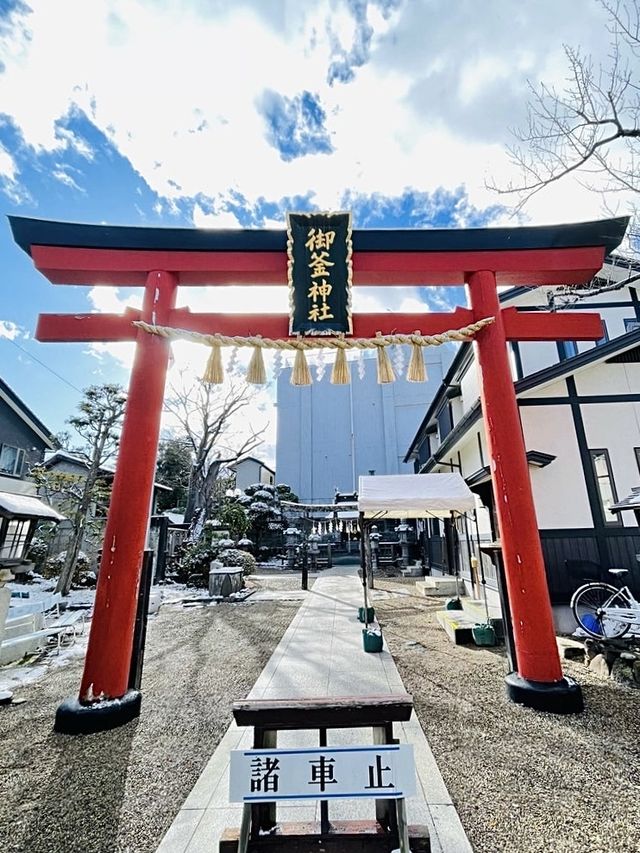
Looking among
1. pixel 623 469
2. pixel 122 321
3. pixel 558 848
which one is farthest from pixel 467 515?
pixel 122 321

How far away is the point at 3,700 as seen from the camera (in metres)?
4.28

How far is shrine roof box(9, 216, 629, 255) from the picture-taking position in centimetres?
461

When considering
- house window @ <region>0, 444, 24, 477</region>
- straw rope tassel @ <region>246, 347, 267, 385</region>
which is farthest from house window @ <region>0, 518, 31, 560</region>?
house window @ <region>0, 444, 24, 477</region>

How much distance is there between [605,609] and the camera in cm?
536

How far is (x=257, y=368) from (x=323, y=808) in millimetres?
3952

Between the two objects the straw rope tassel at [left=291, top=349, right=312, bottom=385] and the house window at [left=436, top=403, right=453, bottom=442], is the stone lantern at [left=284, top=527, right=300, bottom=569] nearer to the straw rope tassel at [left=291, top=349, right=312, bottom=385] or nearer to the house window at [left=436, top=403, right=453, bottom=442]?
the house window at [left=436, top=403, right=453, bottom=442]

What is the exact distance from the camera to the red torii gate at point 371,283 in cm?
410

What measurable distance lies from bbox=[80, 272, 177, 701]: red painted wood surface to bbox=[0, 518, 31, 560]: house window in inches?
66.3

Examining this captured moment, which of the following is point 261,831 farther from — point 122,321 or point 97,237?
point 97,237

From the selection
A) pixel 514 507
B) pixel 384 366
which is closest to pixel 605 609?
pixel 514 507

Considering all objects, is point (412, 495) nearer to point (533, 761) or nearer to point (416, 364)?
point (416, 364)

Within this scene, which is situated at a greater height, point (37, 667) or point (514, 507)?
point (514, 507)

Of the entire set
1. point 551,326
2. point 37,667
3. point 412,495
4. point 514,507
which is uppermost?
point 551,326

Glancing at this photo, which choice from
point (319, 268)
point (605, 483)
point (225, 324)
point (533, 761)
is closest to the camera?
point (533, 761)
